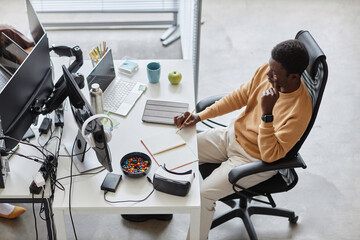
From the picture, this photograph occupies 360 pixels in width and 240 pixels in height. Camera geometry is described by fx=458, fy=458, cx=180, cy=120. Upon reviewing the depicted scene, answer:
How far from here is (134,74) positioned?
2.68 metres

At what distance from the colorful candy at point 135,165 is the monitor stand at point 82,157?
0.45 feet

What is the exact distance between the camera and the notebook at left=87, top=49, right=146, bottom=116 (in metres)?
2.44

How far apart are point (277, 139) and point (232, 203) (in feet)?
2.35

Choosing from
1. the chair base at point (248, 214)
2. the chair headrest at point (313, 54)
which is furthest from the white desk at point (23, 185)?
the chair headrest at point (313, 54)

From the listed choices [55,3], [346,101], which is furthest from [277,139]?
[55,3]

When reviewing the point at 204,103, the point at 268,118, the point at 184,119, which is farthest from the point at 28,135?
the point at 268,118

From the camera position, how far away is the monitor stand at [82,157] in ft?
7.02

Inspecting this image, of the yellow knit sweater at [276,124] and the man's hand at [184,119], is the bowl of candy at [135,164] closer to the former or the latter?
the man's hand at [184,119]

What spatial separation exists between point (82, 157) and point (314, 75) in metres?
1.15

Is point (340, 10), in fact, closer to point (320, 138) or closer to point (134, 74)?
point (320, 138)

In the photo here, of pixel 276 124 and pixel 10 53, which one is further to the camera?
pixel 10 53

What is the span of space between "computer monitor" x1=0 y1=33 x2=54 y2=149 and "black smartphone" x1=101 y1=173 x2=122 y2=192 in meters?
0.44

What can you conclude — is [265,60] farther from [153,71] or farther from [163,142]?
[163,142]

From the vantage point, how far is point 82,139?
84.8 inches
